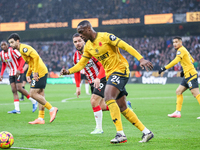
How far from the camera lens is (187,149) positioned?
15.4 ft

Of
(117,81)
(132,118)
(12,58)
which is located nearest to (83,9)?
(12,58)

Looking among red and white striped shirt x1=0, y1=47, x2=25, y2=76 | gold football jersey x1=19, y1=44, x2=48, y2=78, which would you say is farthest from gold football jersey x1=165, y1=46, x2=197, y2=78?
red and white striped shirt x1=0, y1=47, x2=25, y2=76

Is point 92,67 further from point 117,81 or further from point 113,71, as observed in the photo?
point 117,81

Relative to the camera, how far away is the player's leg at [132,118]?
17.2 ft

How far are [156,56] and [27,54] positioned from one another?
31780 mm

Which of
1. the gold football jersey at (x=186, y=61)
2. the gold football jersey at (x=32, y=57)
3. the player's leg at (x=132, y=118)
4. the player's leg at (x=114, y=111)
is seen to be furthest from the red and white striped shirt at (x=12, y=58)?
the player's leg at (x=114, y=111)

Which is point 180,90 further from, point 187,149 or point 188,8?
point 188,8

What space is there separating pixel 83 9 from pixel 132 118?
36.8 m

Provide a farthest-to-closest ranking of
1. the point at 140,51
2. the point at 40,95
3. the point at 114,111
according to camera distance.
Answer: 1. the point at 140,51
2. the point at 40,95
3. the point at 114,111

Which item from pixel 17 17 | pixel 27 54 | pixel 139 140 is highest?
pixel 17 17

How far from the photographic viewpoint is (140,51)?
4000 centimetres

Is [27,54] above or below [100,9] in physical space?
below

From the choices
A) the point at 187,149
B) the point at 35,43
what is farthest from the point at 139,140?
the point at 35,43

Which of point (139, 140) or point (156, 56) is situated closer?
point (139, 140)
